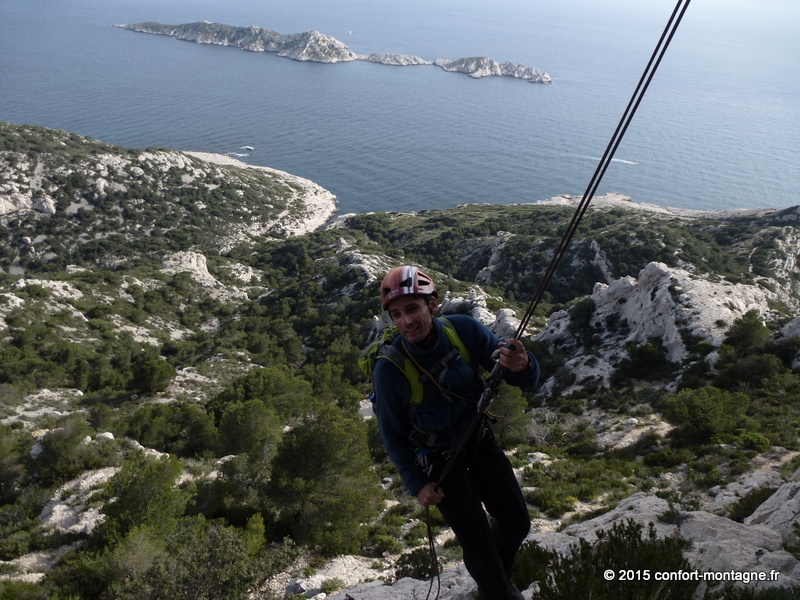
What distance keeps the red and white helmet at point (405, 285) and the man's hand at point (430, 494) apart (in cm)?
158

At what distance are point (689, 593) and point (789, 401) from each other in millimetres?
15871

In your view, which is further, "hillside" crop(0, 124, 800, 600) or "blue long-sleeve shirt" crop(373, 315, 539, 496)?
"hillside" crop(0, 124, 800, 600)

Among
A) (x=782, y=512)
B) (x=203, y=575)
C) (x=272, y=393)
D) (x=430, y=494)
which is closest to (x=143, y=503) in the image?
(x=203, y=575)

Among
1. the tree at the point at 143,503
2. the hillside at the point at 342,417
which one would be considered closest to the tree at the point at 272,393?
the hillside at the point at 342,417

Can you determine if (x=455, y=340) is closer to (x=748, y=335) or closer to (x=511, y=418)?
(x=511, y=418)

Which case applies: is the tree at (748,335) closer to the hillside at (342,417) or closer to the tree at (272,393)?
the hillside at (342,417)

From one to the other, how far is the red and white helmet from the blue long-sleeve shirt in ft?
1.23

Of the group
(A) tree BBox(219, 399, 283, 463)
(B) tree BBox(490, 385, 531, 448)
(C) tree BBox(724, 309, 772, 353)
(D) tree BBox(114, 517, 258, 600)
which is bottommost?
(A) tree BBox(219, 399, 283, 463)

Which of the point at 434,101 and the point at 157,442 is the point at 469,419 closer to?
the point at 157,442

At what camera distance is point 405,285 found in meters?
4.08

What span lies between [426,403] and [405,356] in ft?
1.46

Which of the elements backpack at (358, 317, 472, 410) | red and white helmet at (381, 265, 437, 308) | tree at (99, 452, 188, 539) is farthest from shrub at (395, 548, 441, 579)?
tree at (99, 452, 188, 539)

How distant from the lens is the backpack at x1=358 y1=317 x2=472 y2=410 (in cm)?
394

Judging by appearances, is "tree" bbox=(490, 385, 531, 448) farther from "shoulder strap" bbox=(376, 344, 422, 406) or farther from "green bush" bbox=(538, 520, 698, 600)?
"shoulder strap" bbox=(376, 344, 422, 406)
